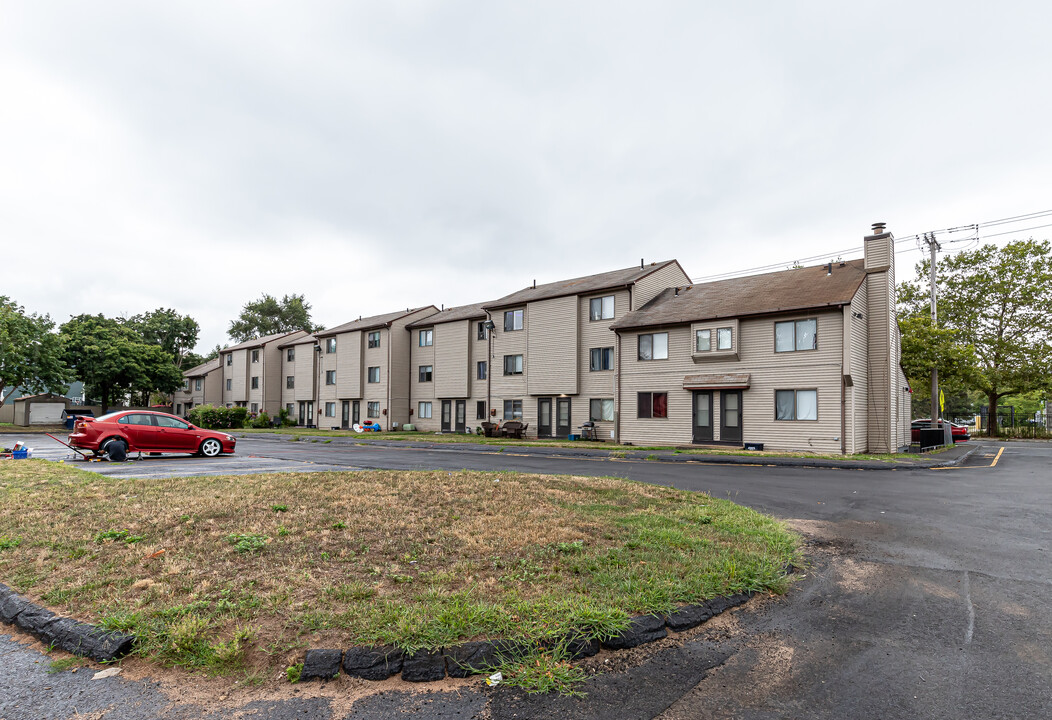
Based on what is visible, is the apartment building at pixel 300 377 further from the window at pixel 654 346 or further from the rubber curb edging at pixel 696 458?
the window at pixel 654 346

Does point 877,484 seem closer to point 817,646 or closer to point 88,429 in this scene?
point 817,646

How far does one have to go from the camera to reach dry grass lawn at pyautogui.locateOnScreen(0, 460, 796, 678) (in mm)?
3959

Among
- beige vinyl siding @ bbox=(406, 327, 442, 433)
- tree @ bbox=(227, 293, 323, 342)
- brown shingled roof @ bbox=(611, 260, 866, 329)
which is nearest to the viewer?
brown shingled roof @ bbox=(611, 260, 866, 329)

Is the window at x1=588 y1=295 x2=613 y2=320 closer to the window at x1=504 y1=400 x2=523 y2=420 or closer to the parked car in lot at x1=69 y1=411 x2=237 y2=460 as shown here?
the window at x1=504 y1=400 x2=523 y2=420

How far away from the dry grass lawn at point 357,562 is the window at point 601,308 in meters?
21.3

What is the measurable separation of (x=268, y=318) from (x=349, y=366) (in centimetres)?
4380

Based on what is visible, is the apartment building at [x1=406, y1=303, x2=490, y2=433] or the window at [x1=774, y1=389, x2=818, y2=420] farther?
the apartment building at [x1=406, y1=303, x2=490, y2=433]

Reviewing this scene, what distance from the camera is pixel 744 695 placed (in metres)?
3.44

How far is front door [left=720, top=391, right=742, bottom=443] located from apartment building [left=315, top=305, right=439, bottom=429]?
944 inches

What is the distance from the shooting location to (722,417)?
25.0 m

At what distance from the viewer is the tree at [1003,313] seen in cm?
4038

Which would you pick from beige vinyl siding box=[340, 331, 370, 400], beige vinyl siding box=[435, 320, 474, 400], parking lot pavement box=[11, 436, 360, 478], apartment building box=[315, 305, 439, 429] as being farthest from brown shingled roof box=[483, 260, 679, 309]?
parking lot pavement box=[11, 436, 360, 478]

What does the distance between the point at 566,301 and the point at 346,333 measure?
68.8 ft

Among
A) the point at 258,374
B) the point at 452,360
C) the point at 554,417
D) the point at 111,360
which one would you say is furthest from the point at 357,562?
the point at 111,360
